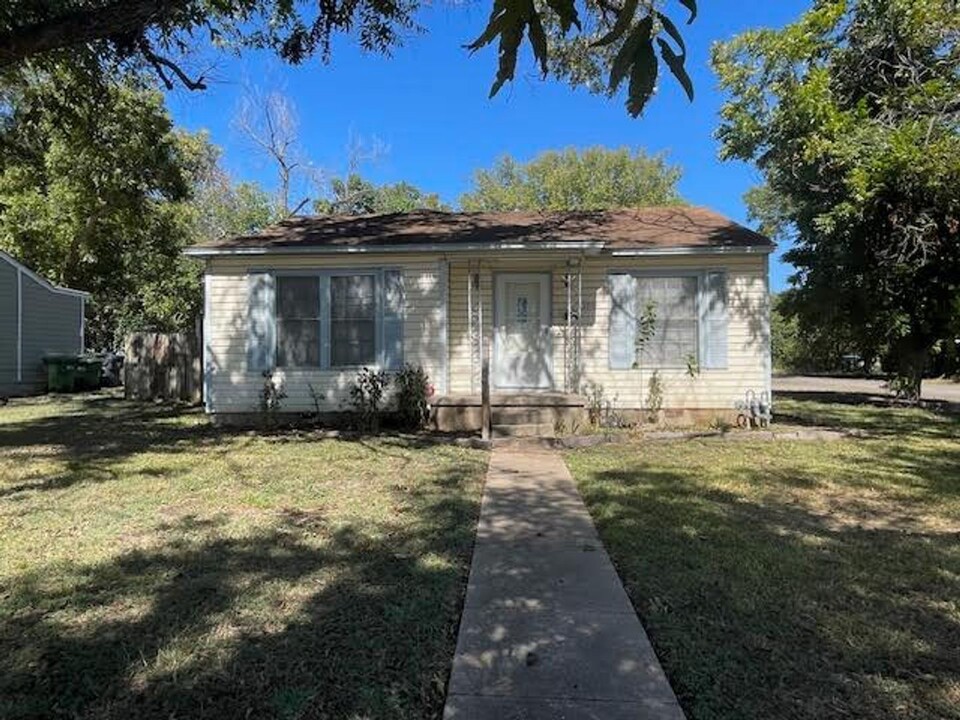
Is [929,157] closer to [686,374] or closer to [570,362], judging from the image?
[686,374]

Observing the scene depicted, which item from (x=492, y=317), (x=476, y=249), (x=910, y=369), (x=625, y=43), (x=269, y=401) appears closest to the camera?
(x=625, y=43)

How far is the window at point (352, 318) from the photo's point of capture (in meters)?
12.0

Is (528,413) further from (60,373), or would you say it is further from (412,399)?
A: (60,373)

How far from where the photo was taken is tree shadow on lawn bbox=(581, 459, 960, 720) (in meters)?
3.09

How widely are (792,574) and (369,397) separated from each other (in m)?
7.88

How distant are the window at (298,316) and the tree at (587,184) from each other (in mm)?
31164

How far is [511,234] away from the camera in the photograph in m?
12.2

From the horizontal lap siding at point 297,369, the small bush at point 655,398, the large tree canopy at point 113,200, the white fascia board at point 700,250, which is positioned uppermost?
the large tree canopy at point 113,200

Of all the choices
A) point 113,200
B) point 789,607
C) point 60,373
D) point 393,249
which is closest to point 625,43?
point 789,607

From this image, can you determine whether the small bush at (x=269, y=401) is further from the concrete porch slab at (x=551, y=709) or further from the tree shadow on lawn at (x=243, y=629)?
the concrete porch slab at (x=551, y=709)

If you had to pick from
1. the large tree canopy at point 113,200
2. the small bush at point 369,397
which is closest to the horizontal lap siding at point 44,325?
the large tree canopy at point 113,200

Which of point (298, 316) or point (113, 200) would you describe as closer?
point (298, 316)

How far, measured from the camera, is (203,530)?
5.50 metres

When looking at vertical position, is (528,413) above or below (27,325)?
below
